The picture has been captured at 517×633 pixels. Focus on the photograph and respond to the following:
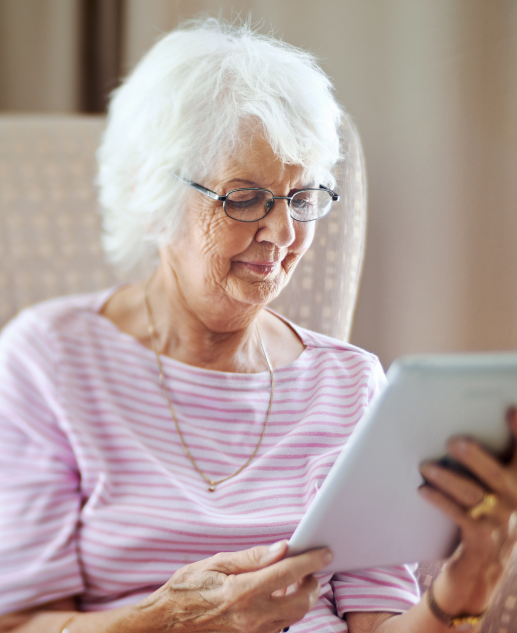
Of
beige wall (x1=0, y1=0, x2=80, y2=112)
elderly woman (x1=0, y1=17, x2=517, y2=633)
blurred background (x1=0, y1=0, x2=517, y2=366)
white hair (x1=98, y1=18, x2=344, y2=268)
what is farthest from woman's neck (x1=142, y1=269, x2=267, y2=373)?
beige wall (x1=0, y1=0, x2=80, y2=112)

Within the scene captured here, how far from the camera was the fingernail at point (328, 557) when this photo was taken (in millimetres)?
614

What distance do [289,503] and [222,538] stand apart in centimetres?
10

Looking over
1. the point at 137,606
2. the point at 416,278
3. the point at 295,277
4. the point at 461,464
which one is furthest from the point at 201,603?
the point at 416,278

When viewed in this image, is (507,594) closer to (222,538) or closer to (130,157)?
(222,538)

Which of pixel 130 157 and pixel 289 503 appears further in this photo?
pixel 130 157

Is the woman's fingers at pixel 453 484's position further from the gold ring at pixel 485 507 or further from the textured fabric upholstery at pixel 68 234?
the textured fabric upholstery at pixel 68 234

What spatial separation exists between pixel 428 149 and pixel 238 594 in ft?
2.63

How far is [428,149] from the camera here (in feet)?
3.48

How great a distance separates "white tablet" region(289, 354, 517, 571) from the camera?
521 mm

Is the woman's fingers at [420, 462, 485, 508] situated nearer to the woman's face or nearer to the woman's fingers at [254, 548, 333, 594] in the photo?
the woman's fingers at [254, 548, 333, 594]

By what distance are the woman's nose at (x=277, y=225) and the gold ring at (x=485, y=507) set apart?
424mm

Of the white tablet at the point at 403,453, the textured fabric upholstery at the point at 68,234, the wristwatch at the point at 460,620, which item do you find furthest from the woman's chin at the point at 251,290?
the wristwatch at the point at 460,620

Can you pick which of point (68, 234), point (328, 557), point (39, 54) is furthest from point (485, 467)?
point (39, 54)

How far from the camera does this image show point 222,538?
79 centimetres
